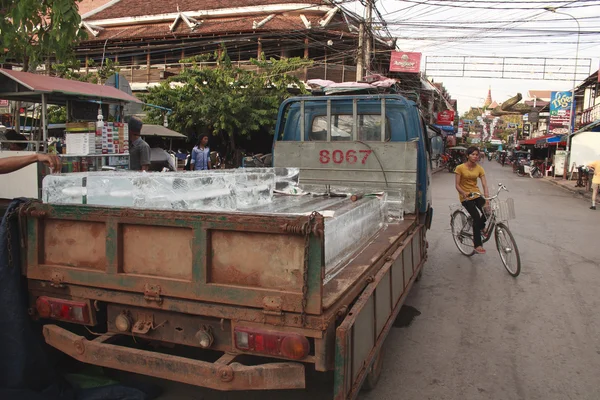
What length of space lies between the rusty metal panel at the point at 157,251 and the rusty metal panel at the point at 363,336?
35.4 inches

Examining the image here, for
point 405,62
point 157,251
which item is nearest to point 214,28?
point 405,62

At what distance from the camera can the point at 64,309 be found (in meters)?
2.71

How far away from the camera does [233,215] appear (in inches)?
91.0

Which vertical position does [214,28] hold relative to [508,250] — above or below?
above

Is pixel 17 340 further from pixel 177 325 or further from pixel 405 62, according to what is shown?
pixel 405 62

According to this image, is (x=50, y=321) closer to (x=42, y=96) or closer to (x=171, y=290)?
(x=171, y=290)

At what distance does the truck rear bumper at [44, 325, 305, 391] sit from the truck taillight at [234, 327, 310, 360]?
0.08 m

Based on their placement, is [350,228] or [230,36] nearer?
[350,228]

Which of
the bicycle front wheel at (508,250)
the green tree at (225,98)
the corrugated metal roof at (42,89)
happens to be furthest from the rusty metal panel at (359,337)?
the green tree at (225,98)

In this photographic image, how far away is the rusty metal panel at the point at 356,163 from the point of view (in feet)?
17.3

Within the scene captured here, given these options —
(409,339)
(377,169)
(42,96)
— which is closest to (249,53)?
(42,96)

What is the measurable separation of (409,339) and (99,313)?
2.70 meters

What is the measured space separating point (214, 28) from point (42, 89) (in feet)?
64.4

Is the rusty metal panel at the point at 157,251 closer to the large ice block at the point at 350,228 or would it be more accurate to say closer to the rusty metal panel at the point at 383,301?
the large ice block at the point at 350,228
